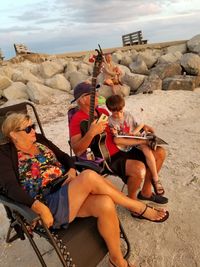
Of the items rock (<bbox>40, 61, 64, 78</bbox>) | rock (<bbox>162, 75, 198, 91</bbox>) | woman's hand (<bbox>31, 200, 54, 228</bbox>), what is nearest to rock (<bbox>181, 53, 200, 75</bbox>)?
rock (<bbox>162, 75, 198, 91</bbox>)

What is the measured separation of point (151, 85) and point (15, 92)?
4.25m

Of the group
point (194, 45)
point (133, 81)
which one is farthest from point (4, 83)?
point (194, 45)

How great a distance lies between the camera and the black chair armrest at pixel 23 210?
2234mm

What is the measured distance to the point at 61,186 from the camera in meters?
2.77

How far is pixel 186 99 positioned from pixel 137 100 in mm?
1443

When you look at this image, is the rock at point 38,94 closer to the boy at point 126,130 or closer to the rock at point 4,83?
the rock at point 4,83

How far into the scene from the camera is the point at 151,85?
9648 mm

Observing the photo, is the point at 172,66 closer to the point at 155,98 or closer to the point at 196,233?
the point at 155,98

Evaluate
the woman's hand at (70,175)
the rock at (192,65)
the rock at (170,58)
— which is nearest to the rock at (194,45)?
the rock at (170,58)

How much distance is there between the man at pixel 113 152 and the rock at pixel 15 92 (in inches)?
268

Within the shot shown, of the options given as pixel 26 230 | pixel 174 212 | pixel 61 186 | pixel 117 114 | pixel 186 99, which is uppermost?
pixel 117 114

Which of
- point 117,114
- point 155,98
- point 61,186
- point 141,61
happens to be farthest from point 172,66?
point 61,186

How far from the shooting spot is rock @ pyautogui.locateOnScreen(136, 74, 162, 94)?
377 inches

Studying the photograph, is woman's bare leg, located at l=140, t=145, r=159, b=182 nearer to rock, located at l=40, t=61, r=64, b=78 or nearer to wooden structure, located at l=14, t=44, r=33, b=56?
rock, located at l=40, t=61, r=64, b=78
